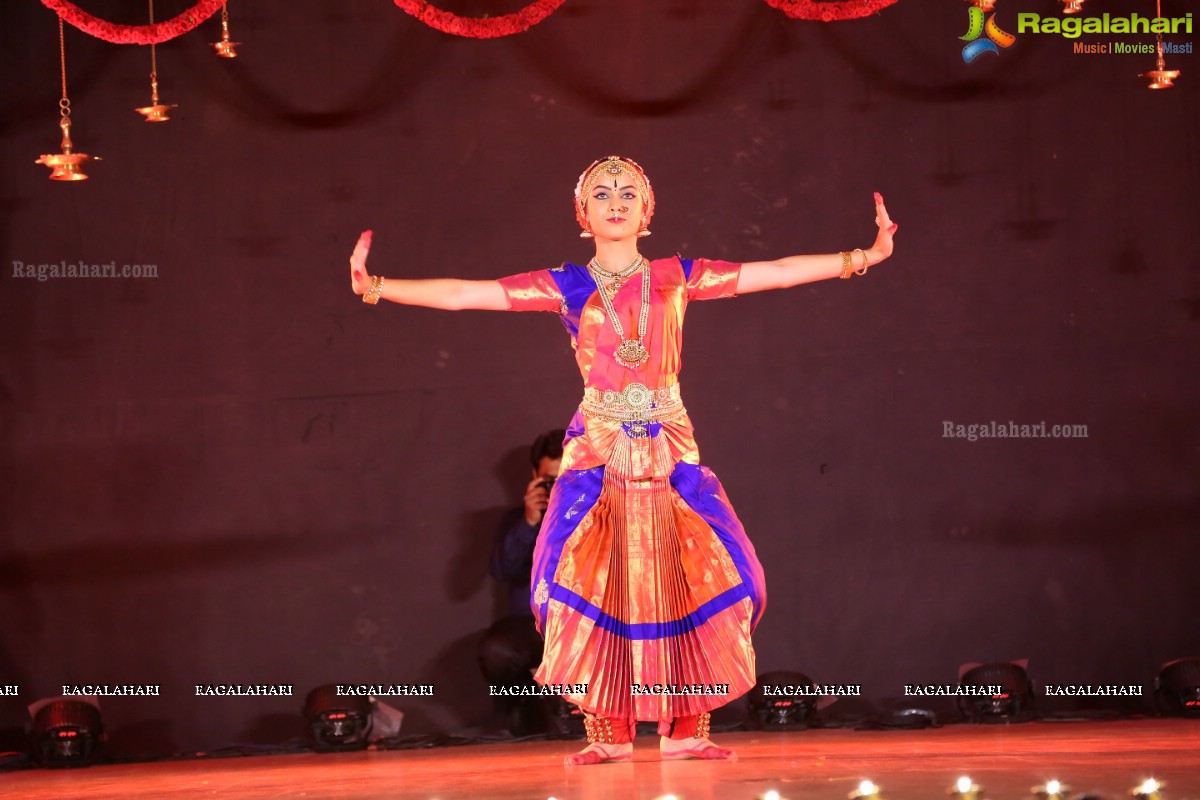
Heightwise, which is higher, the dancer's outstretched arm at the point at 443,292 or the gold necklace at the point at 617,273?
the gold necklace at the point at 617,273

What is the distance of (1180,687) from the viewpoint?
598 centimetres

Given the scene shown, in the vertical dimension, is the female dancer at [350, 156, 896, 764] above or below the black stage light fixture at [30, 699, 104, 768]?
above

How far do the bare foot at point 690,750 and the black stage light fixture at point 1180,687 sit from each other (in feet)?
7.93

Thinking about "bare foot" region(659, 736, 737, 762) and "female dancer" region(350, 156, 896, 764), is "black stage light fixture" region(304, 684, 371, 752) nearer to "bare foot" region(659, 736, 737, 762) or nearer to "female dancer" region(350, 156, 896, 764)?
"female dancer" region(350, 156, 896, 764)

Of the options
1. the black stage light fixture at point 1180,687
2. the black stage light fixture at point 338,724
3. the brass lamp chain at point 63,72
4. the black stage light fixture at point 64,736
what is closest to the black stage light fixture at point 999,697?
the black stage light fixture at point 1180,687

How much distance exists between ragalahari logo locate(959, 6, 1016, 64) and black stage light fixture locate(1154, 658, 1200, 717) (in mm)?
2746

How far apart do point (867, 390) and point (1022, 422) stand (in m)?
0.71

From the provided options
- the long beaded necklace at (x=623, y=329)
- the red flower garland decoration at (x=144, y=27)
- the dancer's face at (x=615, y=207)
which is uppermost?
the red flower garland decoration at (x=144, y=27)

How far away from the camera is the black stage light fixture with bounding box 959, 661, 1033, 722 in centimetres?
607

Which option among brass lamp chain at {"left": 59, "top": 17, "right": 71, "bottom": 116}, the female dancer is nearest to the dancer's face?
the female dancer

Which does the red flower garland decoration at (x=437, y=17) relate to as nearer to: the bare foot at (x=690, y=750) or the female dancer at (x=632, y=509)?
the female dancer at (x=632, y=509)

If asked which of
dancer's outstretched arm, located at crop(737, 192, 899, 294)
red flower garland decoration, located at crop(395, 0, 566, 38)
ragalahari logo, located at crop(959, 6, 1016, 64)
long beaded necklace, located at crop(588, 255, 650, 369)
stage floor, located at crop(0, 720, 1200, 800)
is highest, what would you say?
ragalahari logo, located at crop(959, 6, 1016, 64)

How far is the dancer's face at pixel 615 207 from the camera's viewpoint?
4586 millimetres

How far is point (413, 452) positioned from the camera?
6414 millimetres
